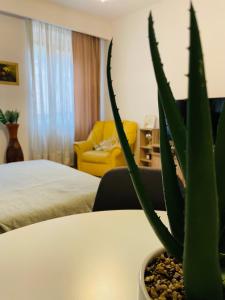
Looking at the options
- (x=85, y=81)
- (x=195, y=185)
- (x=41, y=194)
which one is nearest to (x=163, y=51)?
(x=85, y=81)

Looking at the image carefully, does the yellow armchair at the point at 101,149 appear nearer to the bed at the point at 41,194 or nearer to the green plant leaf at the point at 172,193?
the bed at the point at 41,194

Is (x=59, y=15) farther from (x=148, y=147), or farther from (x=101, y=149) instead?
(x=148, y=147)

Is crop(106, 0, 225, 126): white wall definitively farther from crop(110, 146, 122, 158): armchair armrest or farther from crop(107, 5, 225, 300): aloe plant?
crop(107, 5, 225, 300): aloe plant

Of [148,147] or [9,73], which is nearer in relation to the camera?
[9,73]

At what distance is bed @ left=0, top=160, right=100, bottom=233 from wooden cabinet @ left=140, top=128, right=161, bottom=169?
6.26ft

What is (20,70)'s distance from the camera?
159 inches

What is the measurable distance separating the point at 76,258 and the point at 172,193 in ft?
1.35

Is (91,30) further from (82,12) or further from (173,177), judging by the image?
(173,177)

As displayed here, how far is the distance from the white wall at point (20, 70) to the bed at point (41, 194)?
185 cm

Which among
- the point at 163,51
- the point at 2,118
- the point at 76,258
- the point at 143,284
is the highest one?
the point at 163,51

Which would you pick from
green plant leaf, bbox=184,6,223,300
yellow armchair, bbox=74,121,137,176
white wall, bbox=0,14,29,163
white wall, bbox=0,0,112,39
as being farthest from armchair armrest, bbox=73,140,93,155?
green plant leaf, bbox=184,6,223,300

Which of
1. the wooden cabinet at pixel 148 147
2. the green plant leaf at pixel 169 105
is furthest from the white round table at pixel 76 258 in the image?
the wooden cabinet at pixel 148 147

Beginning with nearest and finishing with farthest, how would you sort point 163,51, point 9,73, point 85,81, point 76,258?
1. point 76,258
2. point 9,73
3. point 163,51
4. point 85,81

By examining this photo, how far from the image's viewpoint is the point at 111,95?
1.25 feet
